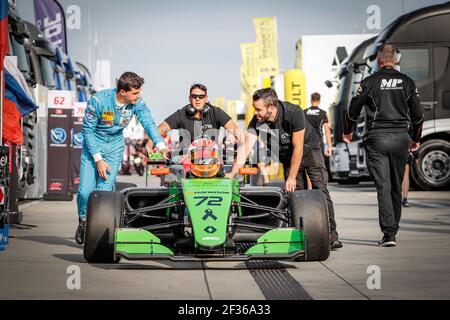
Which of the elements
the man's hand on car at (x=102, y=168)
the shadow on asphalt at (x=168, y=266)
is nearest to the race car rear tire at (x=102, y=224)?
the shadow on asphalt at (x=168, y=266)

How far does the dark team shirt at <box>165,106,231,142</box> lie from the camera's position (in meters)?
11.8

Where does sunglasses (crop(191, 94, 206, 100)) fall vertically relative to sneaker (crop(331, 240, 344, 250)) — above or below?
above

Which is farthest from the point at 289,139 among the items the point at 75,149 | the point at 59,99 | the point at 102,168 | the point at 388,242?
the point at 75,149

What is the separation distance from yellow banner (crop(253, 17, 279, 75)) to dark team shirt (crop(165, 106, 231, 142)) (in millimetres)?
53470

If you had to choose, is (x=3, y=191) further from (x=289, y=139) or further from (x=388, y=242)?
(x=388, y=242)

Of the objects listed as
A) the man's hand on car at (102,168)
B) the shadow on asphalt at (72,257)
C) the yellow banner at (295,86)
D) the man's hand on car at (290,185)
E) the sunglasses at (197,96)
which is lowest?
the shadow on asphalt at (72,257)

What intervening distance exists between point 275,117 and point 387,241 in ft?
6.71

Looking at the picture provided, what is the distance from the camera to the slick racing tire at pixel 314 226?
962 centimetres

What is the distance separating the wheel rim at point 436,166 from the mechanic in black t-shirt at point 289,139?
556 inches

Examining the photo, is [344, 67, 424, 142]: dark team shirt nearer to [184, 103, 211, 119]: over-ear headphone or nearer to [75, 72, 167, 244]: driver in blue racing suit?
[184, 103, 211, 119]: over-ear headphone

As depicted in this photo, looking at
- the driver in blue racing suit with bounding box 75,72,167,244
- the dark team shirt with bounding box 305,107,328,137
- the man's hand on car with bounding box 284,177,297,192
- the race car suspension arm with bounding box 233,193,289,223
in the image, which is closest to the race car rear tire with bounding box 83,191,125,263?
the race car suspension arm with bounding box 233,193,289,223

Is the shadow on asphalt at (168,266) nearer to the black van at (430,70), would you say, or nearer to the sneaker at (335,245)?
the sneaker at (335,245)

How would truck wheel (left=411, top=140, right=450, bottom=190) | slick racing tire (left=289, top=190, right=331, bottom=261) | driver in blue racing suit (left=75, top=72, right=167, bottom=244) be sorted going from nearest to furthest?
slick racing tire (left=289, top=190, right=331, bottom=261) < driver in blue racing suit (left=75, top=72, right=167, bottom=244) < truck wheel (left=411, top=140, right=450, bottom=190)
